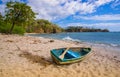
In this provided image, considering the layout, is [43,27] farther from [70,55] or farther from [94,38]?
[70,55]

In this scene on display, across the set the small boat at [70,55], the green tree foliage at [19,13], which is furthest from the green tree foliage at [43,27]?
the small boat at [70,55]

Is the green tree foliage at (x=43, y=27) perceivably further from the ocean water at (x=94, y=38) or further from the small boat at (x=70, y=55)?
the small boat at (x=70, y=55)

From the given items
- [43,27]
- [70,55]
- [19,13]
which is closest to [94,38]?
[19,13]

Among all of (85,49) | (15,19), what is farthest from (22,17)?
(85,49)

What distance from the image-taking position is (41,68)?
32.9 feet

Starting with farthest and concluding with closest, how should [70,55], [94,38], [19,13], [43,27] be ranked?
1. [43,27]
2. [94,38]
3. [19,13]
4. [70,55]

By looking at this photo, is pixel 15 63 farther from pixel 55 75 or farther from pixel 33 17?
pixel 33 17

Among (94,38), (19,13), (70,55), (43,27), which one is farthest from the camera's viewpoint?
(43,27)

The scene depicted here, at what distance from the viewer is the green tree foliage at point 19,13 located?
1417 inches

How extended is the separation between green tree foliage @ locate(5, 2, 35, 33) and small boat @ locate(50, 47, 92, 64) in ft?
78.8

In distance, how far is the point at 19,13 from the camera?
36781mm

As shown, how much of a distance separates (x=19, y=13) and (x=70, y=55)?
2654cm

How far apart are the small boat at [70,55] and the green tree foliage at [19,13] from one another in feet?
78.8

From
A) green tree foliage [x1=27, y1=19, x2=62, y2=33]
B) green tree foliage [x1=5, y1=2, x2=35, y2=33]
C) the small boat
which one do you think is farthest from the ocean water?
green tree foliage [x1=27, y1=19, x2=62, y2=33]
